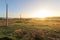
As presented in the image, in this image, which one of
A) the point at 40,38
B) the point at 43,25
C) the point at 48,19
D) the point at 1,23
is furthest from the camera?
the point at 1,23

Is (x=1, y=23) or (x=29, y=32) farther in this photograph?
(x=1, y=23)

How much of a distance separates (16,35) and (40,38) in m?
1.98

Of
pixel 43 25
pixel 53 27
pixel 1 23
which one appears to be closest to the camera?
pixel 53 27

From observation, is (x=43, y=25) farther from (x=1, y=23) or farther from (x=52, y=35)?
(x=1, y=23)

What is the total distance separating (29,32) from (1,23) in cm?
639

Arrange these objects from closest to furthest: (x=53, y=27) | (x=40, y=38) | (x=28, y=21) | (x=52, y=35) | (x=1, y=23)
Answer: (x=40, y=38)
(x=52, y=35)
(x=53, y=27)
(x=28, y=21)
(x=1, y=23)

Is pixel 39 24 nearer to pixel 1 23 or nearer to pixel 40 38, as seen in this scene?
pixel 40 38

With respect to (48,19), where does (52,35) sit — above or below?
below

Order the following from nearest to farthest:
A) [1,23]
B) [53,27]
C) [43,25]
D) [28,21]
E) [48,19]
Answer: [53,27], [43,25], [48,19], [28,21], [1,23]

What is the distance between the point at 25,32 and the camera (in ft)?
37.0

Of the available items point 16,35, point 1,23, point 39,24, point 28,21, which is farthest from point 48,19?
point 1,23

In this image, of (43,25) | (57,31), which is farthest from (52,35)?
(43,25)

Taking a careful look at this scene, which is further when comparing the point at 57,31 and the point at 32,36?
the point at 57,31

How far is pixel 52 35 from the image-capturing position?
10781 mm
